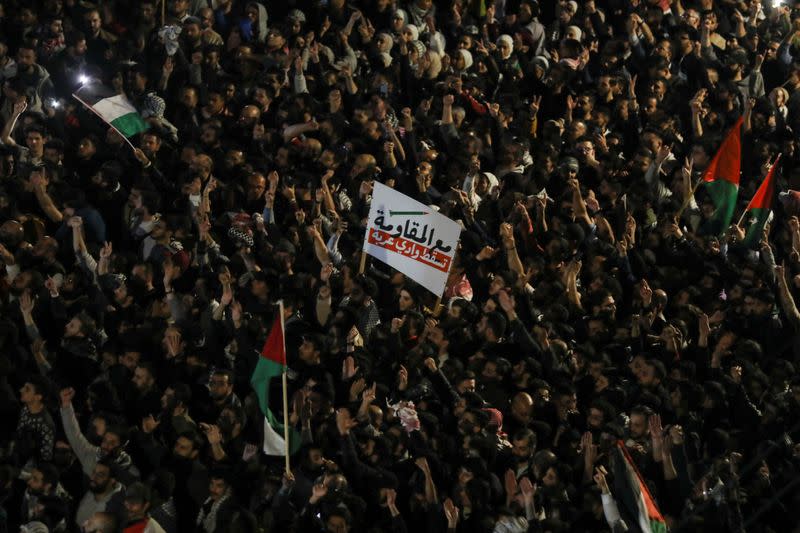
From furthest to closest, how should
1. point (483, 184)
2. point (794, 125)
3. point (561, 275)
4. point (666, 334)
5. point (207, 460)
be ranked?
point (794, 125)
point (483, 184)
point (561, 275)
point (666, 334)
point (207, 460)

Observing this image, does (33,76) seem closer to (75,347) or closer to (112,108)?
(112,108)

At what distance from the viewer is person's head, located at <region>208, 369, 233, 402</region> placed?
12219 mm

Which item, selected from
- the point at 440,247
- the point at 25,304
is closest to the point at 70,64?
the point at 25,304

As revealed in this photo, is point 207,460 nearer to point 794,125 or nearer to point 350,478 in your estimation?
point 350,478

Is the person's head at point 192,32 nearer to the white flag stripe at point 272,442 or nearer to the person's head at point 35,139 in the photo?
the person's head at point 35,139

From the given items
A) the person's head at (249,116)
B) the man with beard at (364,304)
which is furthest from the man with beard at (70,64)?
the man with beard at (364,304)

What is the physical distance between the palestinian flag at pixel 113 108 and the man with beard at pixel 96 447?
301 cm

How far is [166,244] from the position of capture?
1365cm

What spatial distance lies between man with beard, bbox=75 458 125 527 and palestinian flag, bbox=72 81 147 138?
12.0 ft

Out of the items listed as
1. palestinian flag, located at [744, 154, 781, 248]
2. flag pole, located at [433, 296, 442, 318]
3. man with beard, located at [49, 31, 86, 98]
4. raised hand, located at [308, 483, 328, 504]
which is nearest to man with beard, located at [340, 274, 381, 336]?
flag pole, located at [433, 296, 442, 318]

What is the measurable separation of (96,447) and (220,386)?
933 millimetres

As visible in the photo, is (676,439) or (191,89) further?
(191,89)

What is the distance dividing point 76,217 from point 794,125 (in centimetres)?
700

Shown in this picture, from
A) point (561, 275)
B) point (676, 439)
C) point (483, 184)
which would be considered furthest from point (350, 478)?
Answer: point (483, 184)
